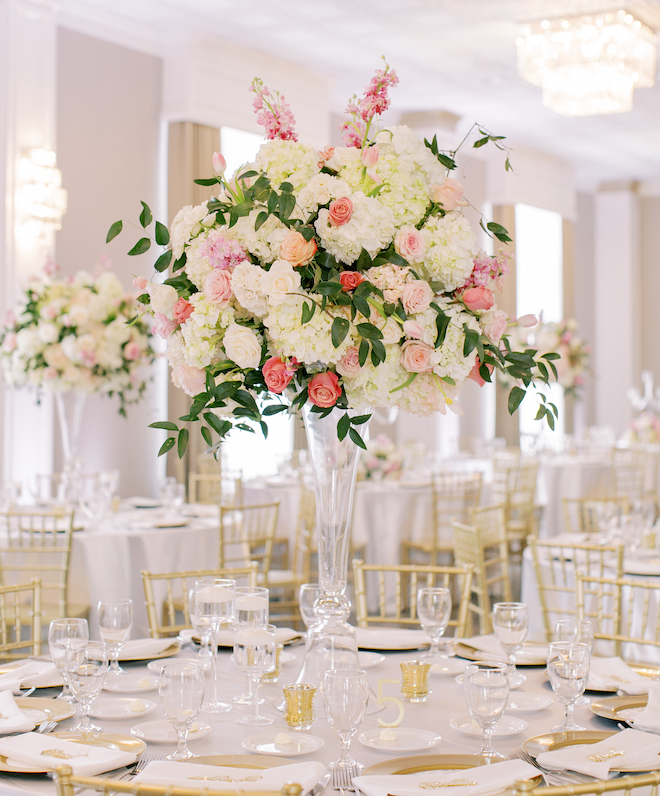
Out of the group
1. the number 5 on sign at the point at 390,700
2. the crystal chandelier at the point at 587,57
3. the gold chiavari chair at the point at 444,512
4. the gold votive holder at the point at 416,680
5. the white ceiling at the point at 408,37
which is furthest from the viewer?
the white ceiling at the point at 408,37

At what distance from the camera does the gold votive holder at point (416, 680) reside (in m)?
2.38

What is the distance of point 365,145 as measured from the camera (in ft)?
6.97

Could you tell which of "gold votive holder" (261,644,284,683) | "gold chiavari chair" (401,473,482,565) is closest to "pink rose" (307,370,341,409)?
"gold votive holder" (261,644,284,683)

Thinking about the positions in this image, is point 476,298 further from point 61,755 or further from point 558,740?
point 61,755

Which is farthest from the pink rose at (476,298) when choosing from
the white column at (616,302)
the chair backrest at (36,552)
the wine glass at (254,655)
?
the white column at (616,302)

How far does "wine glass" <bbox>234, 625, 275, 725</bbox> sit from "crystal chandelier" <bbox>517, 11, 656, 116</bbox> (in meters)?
5.55

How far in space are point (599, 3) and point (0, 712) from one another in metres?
6.35

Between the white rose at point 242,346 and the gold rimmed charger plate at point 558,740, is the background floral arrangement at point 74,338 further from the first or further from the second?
the gold rimmed charger plate at point 558,740

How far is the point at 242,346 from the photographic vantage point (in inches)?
79.3

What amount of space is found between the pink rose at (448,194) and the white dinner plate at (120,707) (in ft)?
4.27

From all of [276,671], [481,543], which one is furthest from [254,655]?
[481,543]

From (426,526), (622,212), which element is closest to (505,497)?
(426,526)

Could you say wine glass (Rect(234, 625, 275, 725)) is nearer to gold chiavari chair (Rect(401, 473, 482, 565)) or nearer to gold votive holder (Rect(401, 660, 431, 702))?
gold votive holder (Rect(401, 660, 431, 702))

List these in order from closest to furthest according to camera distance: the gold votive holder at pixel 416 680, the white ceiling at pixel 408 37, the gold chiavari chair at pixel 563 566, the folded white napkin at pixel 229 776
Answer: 1. the folded white napkin at pixel 229 776
2. the gold votive holder at pixel 416 680
3. the gold chiavari chair at pixel 563 566
4. the white ceiling at pixel 408 37
